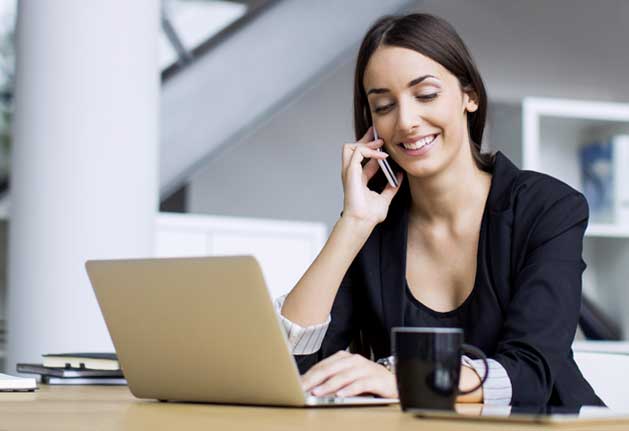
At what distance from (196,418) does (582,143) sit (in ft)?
12.3

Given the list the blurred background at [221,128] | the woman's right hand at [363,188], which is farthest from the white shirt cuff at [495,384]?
the blurred background at [221,128]

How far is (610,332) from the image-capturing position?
4223mm

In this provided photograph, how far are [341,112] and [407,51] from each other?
3118 mm

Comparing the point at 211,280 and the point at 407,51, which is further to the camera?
the point at 407,51

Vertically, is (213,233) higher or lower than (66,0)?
lower

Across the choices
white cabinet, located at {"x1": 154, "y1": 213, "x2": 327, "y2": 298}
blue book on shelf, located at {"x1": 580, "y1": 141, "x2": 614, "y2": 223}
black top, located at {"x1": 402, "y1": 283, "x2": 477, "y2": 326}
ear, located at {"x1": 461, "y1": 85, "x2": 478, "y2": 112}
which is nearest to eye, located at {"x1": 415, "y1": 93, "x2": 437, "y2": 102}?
ear, located at {"x1": 461, "y1": 85, "x2": 478, "y2": 112}

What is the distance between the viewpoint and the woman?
1.65m

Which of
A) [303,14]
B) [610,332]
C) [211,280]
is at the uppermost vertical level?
[303,14]

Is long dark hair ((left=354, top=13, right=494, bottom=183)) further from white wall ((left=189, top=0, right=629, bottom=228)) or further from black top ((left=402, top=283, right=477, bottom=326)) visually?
white wall ((left=189, top=0, right=629, bottom=228))

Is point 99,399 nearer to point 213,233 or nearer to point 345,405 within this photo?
point 345,405

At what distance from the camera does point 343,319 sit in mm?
1942

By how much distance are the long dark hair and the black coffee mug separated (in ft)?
2.94

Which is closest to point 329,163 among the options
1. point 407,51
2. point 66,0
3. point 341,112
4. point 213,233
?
Result: point 341,112

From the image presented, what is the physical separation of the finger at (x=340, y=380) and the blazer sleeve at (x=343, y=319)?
0.57 meters
